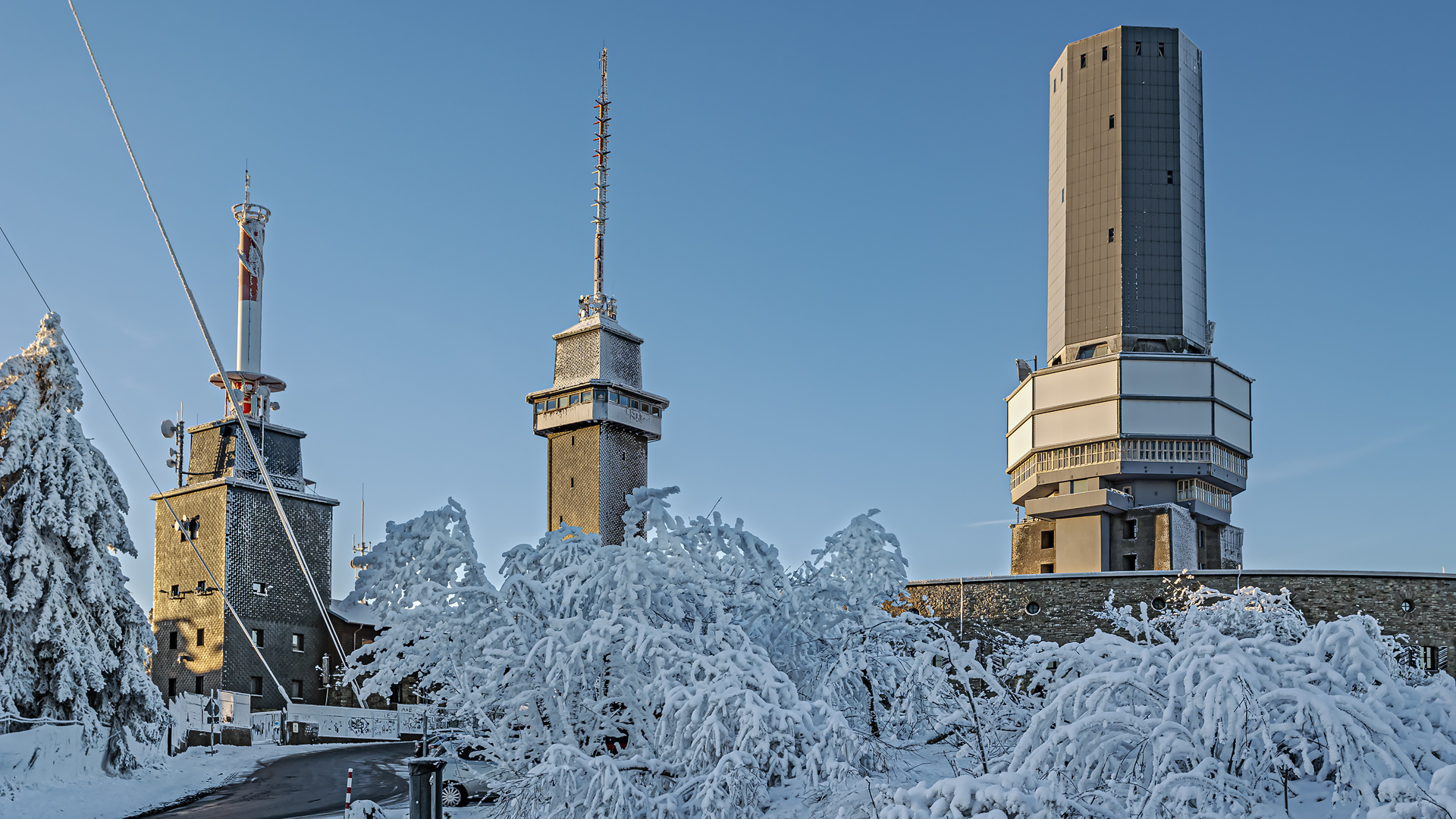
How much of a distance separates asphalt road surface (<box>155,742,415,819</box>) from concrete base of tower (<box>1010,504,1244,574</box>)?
21.8m

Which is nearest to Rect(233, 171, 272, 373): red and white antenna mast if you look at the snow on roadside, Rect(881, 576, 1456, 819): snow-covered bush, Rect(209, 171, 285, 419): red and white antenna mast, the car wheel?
Rect(209, 171, 285, 419): red and white antenna mast

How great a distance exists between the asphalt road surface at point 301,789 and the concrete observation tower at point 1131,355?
73.5ft

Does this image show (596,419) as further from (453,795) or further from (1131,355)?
(453,795)

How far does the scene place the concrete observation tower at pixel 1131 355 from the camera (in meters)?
39.3

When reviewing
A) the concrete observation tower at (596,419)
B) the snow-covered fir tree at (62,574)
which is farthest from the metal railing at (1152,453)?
the snow-covered fir tree at (62,574)

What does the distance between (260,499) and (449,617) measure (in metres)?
31.9

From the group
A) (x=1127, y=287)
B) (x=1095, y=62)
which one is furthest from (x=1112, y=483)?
(x=1095, y=62)

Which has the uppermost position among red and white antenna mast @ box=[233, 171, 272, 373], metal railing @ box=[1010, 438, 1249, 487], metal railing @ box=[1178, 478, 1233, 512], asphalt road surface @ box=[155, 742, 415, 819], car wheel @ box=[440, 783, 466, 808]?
red and white antenna mast @ box=[233, 171, 272, 373]

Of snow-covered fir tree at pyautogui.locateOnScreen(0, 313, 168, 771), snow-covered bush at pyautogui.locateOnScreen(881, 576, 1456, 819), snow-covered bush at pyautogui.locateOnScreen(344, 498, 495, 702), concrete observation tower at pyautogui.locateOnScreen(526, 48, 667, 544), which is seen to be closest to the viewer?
snow-covered bush at pyautogui.locateOnScreen(881, 576, 1456, 819)

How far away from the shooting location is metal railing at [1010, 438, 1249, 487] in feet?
128

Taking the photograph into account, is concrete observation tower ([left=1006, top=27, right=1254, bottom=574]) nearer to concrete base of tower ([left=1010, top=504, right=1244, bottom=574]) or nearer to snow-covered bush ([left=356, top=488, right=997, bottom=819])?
concrete base of tower ([left=1010, top=504, right=1244, bottom=574])

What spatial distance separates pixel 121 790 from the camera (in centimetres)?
2017

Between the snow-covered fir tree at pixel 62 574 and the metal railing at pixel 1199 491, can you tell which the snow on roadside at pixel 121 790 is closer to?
the snow-covered fir tree at pixel 62 574

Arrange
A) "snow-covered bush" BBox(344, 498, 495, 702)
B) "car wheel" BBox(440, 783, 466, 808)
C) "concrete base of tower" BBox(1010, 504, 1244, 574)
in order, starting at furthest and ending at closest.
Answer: "concrete base of tower" BBox(1010, 504, 1244, 574) → "car wheel" BBox(440, 783, 466, 808) → "snow-covered bush" BBox(344, 498, 495, 702)
